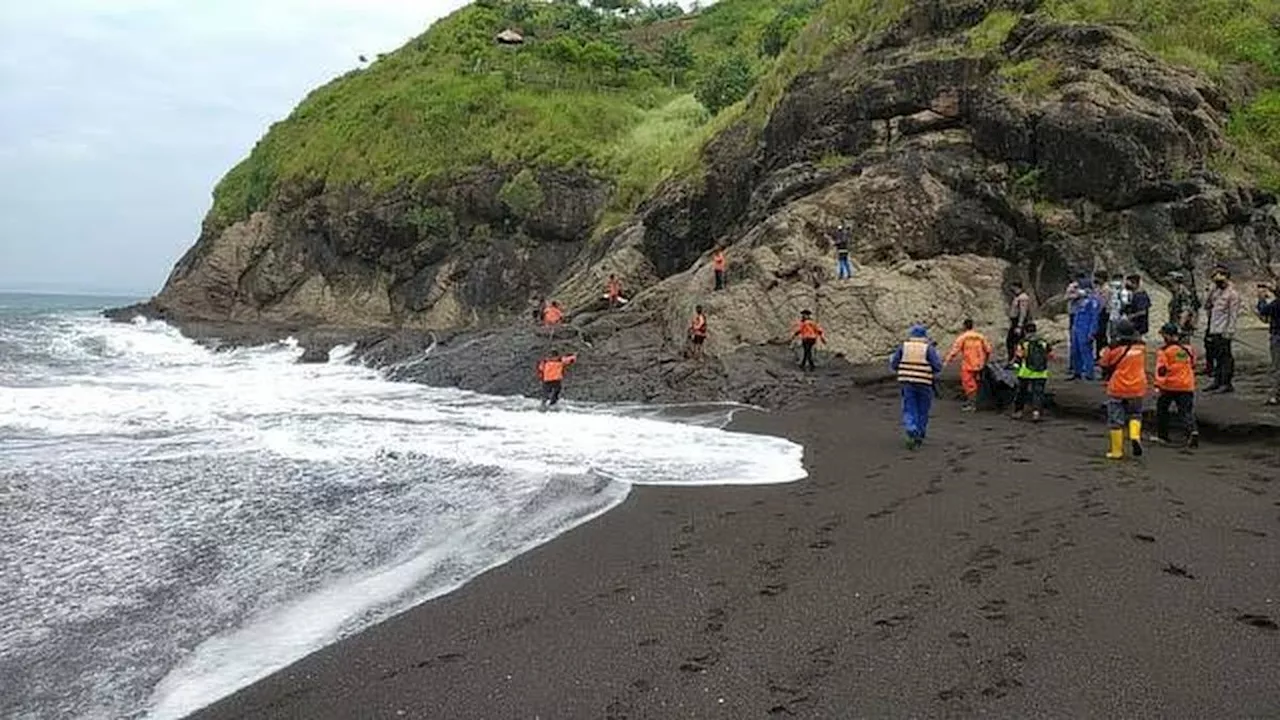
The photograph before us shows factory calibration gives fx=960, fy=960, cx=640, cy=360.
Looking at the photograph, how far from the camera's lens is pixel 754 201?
90.0 ft

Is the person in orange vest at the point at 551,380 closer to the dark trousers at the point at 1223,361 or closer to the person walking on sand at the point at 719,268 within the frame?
the person walking on sand at the point at 719,268

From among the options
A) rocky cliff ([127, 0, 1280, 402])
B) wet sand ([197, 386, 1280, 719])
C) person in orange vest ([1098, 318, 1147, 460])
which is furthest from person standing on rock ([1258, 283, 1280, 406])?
rocky cliff ([127, 0, 1280, 402])

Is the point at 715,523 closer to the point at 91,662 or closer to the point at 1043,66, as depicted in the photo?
the point at 91,662

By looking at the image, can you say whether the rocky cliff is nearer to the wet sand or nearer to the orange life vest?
the orange life vest

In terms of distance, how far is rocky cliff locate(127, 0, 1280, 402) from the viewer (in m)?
21.2

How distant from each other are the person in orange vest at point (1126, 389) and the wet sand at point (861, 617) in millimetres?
1378

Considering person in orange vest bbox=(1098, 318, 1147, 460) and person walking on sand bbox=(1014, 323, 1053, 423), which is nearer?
person in orange vest bbox=(1098, 318, 1147, 460)

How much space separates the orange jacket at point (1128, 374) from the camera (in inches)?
434

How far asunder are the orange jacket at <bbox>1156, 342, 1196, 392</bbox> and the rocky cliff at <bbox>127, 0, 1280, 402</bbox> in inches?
314

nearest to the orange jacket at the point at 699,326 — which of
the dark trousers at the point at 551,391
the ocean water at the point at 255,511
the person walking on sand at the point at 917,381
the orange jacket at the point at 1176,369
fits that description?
the ocean water at the point at 255,511

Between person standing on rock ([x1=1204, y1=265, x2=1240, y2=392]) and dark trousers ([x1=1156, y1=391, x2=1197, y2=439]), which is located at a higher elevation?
person standing on rock ([x1=1204, y1=265, x2=1240, y2=392])

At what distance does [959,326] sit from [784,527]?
14.1m

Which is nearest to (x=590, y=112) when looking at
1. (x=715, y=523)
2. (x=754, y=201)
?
(x=754, y=201)

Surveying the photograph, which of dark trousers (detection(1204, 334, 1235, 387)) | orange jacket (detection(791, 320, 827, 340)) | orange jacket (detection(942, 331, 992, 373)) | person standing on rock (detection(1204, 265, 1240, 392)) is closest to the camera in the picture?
person standing on rock (detection(1204, 265, 1240, 392))
